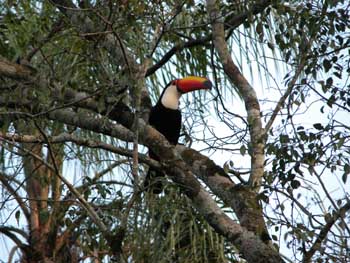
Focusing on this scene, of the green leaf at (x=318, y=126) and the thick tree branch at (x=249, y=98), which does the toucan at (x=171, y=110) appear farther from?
the green leaf at (x=318, y=126)

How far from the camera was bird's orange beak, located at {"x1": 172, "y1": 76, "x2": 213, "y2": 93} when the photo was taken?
5.33m

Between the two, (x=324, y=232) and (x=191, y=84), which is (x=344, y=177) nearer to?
(x=324, y=232)

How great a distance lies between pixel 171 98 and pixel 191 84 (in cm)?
29

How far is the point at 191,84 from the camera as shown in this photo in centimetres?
556

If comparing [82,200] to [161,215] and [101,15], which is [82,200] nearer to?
[161,215]

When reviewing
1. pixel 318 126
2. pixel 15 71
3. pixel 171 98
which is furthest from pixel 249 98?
pixel 171 98

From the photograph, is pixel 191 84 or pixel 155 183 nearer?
pixel 155 183

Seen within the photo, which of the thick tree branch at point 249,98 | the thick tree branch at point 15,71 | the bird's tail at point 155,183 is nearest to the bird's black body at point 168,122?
the bird's tail at point 155,183

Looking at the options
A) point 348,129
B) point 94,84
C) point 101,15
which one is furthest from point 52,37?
point 348,129

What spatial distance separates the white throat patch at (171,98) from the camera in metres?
5.75

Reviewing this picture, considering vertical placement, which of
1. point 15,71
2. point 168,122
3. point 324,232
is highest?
point 168,122

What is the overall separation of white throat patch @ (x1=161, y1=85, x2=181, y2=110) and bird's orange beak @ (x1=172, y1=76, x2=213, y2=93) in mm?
38

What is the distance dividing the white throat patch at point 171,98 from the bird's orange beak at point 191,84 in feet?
0.13

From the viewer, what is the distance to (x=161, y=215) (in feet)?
13.1
